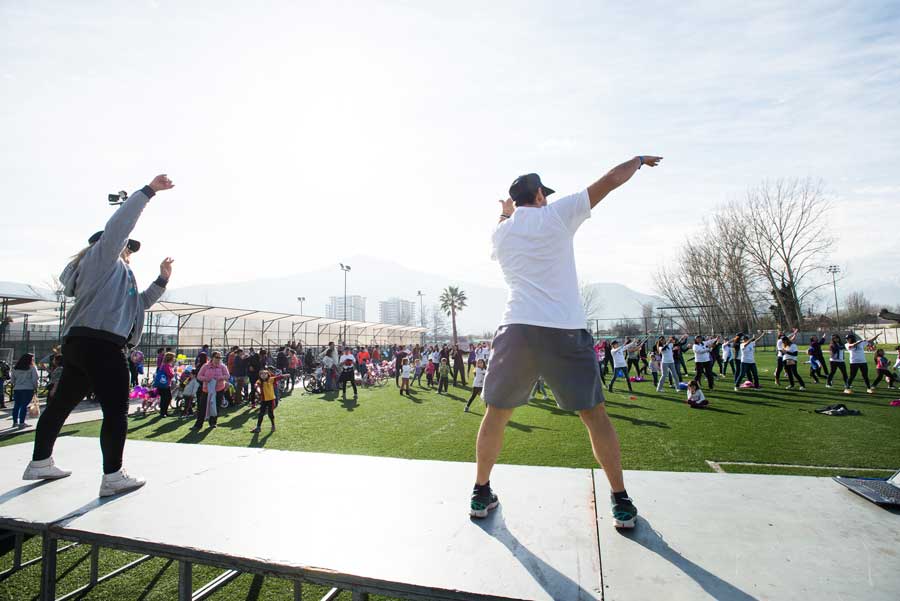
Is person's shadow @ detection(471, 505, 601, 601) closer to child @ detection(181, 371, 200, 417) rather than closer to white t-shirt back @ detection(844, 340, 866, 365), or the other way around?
child @ detection(181, 371, 200, 417)

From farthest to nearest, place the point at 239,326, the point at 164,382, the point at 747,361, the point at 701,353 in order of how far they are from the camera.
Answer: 1. the point at 239,326
2. the point at 747,361
3. the point at 701,353
4. the point at 164,382

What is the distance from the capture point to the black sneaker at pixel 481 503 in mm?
2178

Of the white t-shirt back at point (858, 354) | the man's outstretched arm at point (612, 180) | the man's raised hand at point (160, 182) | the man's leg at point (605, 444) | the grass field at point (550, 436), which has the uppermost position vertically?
the man's raised hand at point (160, 182)

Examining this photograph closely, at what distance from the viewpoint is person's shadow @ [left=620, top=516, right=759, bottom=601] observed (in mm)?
1507

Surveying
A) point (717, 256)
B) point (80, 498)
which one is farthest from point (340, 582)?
point (717, 256)

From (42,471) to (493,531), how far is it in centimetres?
311

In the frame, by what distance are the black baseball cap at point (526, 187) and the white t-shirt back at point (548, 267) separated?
0.62ft

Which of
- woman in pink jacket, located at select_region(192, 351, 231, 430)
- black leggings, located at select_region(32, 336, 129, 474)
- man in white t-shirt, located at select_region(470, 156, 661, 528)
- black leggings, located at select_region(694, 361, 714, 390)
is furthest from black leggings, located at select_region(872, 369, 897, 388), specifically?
woman in pink jacket, located at select_region(192, 351, 231, 430)

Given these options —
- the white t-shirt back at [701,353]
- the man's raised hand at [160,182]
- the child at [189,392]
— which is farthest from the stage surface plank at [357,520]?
the white t-shirt back at [701,353]

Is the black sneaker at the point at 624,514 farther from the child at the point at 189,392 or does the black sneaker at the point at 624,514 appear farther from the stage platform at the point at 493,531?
the child at the point at 189,392

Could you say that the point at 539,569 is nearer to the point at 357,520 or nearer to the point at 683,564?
the point at 683,564

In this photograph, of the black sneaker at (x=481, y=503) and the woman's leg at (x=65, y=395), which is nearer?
the black sneaker at (x=481, y=503)

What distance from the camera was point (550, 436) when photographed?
771 cm

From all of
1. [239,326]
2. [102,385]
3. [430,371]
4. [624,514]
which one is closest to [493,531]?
[624,514]
